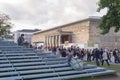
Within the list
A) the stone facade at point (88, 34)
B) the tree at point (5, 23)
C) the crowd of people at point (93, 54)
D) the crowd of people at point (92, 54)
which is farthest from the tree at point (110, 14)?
the stone facade at point (88, 34)

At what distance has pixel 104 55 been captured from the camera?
26.7 m

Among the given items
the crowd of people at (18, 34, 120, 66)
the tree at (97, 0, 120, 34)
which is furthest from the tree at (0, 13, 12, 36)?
the tree at (97, 0, 120, 34)

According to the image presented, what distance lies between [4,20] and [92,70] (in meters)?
33.7

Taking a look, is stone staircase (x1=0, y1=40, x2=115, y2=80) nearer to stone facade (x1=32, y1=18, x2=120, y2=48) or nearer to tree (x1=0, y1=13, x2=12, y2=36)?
tree (x1=0, y1=13, x2=12, y2=36)

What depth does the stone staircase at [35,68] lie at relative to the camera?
16.1 metres

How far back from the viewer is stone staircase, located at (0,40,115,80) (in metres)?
16.1

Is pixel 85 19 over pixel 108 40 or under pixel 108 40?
over

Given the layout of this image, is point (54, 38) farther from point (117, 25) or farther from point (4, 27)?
point (117, 25)

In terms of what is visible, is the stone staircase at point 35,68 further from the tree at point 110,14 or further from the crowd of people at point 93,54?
the crowd of people at point 93,54

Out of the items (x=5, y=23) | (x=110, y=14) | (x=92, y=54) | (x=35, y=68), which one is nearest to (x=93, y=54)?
(x=92, y=54)

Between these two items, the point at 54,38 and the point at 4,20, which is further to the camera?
the point at 54,38

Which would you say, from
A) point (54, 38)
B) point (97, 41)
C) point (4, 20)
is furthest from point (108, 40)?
point (4, 20)

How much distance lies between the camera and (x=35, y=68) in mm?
17656

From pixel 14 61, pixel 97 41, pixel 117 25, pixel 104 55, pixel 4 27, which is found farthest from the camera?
pixel 97 41
